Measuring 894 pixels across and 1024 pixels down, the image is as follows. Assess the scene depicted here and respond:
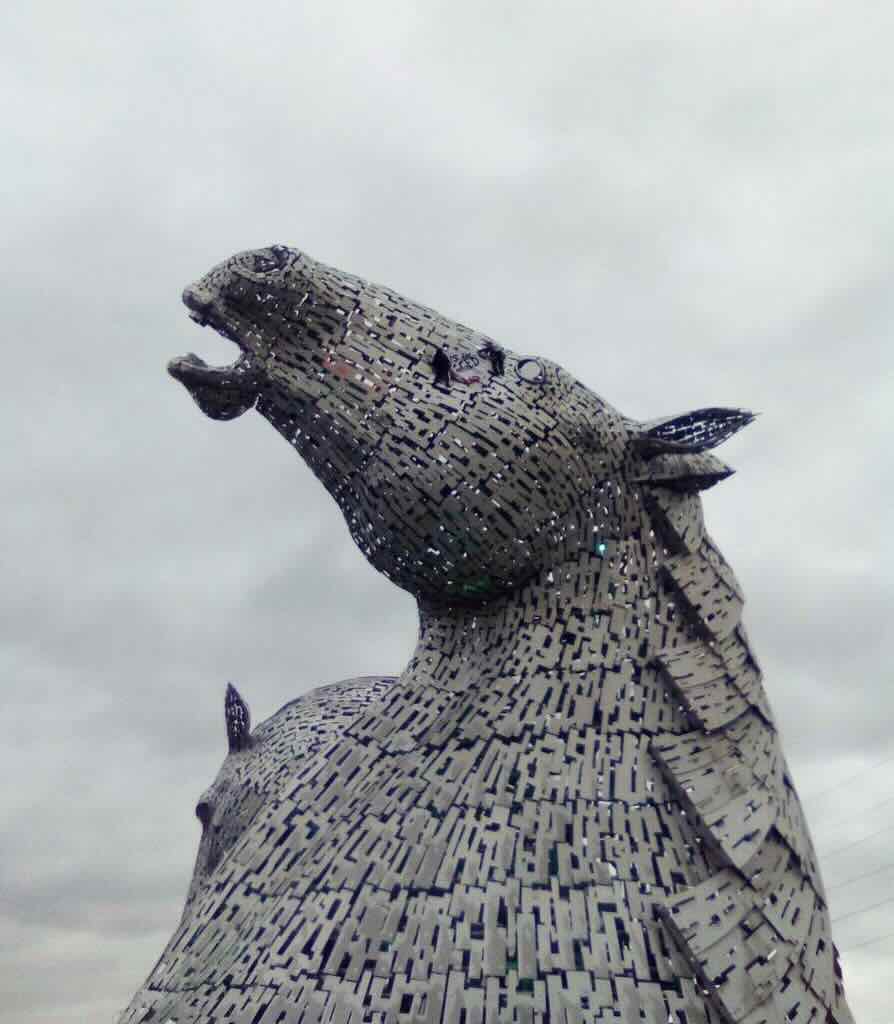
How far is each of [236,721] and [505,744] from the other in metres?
2.59

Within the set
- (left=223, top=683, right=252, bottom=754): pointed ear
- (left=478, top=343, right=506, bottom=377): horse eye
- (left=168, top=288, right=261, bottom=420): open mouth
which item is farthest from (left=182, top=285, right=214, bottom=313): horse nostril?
(left=223, top=683, right=252, bottom=754): pointed ear

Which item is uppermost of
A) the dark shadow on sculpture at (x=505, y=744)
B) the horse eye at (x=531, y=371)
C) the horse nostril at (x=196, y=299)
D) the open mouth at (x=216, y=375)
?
the horse nostril at (x=196, y=299)

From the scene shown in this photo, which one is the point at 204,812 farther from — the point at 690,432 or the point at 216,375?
the point at 690,432

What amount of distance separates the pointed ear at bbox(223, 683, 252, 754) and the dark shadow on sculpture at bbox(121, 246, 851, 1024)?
71.1 inches

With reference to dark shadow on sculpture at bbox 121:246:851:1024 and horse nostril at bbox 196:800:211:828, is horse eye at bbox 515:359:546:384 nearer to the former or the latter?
dark shadow on sculpture at bbox 121:246:851:1024

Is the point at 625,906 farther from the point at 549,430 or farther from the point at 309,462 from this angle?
the point at 309,462

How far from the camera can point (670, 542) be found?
11.6 ft

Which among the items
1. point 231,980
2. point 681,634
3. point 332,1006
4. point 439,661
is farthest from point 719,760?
point 231,980

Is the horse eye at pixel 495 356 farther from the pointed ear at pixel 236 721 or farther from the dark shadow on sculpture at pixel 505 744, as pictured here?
the pointed ear at pixel 236 721

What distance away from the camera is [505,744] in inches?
128

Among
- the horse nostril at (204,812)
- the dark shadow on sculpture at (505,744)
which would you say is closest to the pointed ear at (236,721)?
the horse nostril at (204,812)

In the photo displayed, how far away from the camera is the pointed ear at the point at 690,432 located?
138 inches

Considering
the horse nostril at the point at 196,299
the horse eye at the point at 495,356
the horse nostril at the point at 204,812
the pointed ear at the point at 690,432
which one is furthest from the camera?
the horse nostril at the point at 204,812

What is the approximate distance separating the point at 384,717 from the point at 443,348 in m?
1.30
